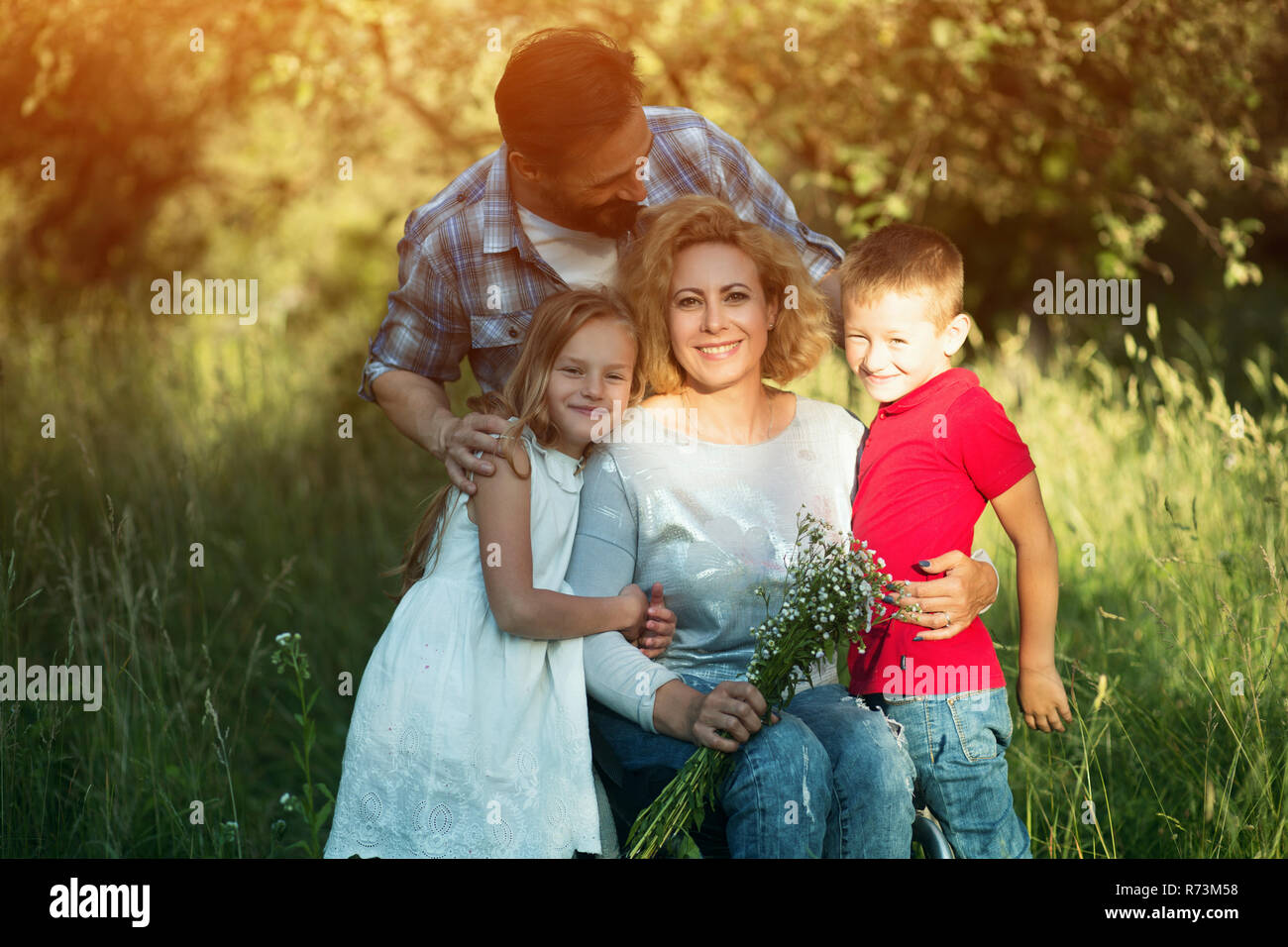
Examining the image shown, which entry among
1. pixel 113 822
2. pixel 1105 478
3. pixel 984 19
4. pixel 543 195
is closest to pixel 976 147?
pixel 984 19

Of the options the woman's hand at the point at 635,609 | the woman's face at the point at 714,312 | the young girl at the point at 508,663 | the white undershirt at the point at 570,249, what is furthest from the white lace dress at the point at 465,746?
the white undershirt at the point at 570,249

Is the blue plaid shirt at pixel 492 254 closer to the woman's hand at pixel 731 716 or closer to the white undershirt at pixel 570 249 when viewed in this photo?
the white undershirt at pixel 570 249

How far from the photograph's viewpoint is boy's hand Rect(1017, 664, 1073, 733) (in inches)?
99.9

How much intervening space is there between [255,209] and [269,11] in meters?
2.67

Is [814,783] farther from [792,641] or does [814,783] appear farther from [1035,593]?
[1035,593]

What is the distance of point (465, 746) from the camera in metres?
2.43

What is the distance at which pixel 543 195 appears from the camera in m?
2.95

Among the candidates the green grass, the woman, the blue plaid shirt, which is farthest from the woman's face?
the green grass

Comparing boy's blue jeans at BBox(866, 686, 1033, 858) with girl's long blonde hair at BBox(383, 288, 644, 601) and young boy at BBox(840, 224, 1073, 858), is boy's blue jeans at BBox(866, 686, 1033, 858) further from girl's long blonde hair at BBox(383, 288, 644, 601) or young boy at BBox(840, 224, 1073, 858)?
girl's long blonde hair at BBox(383, 288, 644, 601)

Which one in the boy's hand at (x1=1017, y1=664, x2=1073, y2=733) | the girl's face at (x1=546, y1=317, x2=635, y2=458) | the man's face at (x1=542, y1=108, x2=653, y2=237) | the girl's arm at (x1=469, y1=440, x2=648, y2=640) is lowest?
the boy's hand at (x1=1017, y1=664, x2=1073, y2=733)

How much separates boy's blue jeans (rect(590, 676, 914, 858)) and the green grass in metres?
0.54

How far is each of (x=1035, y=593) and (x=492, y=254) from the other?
156 centimetres

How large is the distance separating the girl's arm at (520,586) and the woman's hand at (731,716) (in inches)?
11.5

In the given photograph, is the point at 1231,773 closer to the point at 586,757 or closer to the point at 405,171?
the point at 586,757
